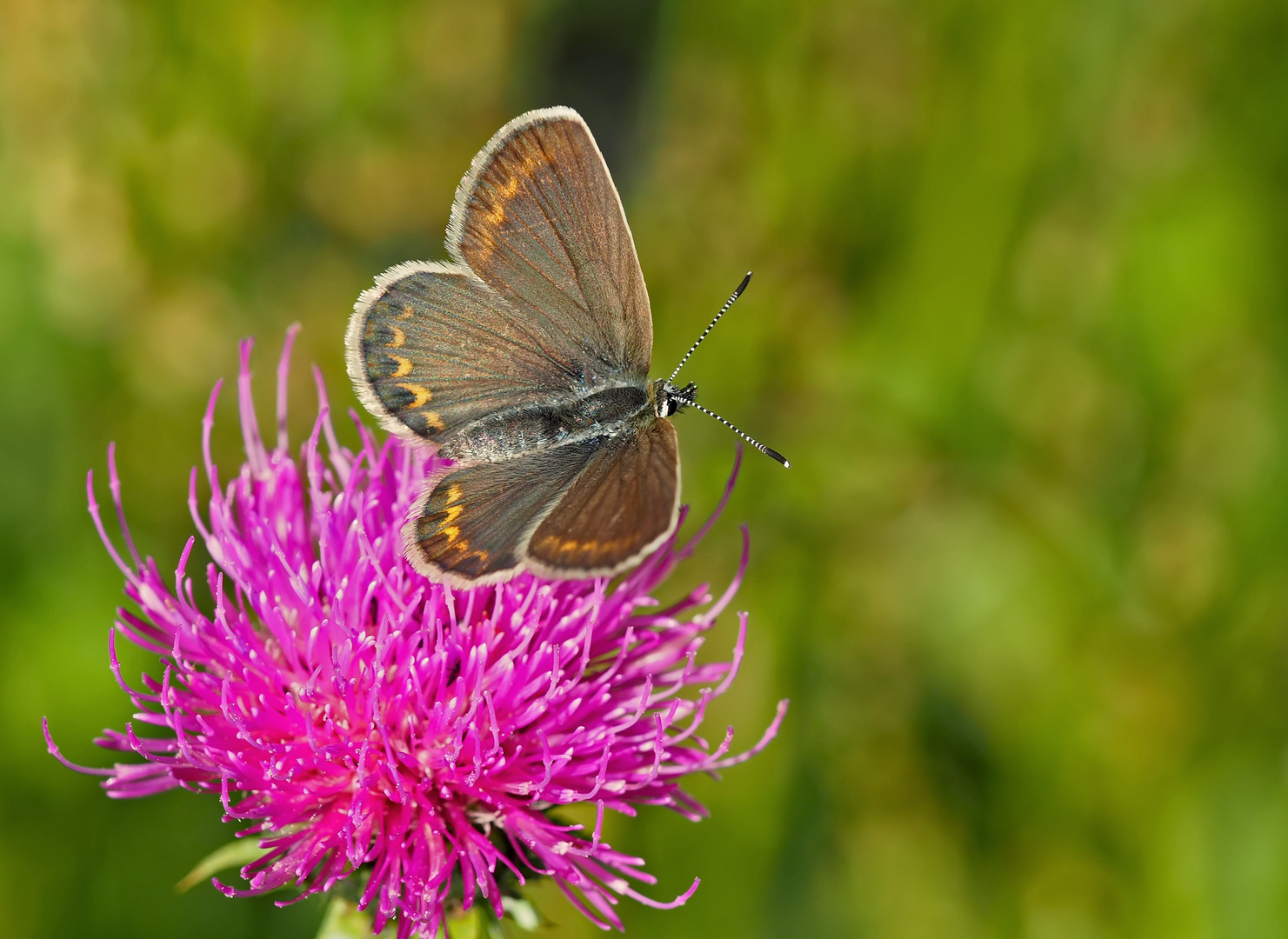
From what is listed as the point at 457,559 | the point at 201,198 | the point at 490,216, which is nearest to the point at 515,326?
the point at 490,216

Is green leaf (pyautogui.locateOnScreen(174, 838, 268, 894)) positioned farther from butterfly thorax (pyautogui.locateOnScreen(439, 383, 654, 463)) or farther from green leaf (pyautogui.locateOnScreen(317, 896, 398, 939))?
butterfly thorax (pyautogui.locateOnScreen(439, 383, 654, 463))

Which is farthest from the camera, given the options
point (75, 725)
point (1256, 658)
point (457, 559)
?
point (1256, 658)

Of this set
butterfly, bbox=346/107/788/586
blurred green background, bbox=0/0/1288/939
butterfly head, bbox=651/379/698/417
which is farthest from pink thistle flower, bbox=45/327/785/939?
blurred green background, bbox=0/0/1288/939

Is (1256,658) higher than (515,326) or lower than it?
higher

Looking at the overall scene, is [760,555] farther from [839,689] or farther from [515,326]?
[515,326]

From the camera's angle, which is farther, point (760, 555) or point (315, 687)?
point (760, 555)

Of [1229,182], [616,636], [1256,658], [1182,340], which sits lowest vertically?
[616,636]

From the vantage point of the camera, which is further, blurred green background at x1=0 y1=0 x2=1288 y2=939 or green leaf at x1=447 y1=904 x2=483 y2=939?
blurred green background at x1=0 y1=0 x2=1288 y2=939

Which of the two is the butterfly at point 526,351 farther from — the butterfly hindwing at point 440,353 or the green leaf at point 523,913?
the green leaf at point 523,913
